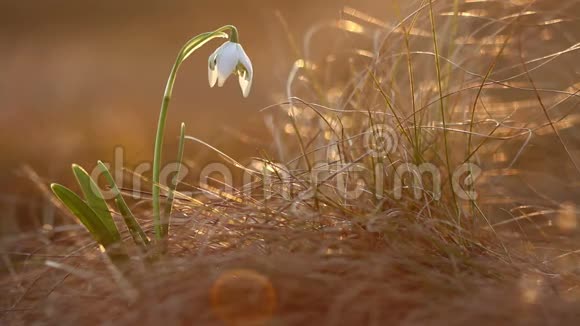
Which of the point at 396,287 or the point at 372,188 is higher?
the point at 372,188

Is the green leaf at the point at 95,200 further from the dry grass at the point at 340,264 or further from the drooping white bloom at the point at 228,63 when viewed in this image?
the drooping white bloom at the point at 228,63

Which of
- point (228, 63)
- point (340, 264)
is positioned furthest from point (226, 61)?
point (340, 264)

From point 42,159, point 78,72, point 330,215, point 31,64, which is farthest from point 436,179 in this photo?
point 31,64

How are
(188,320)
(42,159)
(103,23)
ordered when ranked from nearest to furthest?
(188,320) < (42,159) < (103,23)

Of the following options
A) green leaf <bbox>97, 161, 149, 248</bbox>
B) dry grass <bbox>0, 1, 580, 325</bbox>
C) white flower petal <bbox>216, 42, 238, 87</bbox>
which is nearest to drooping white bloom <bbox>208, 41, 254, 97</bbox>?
white flower petal <bbox>216, 42, 238, 87</bbox>

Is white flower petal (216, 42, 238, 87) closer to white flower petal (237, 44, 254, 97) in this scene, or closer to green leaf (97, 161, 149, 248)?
white flower petal (237, 44, 254, 97)

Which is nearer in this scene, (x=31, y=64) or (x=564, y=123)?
(x=564, y=123)

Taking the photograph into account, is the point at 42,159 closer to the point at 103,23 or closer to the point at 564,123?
the point at 564,123

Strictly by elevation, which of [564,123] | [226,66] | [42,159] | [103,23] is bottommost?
[42,159]
